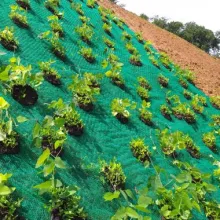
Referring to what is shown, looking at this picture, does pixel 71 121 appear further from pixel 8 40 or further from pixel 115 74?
pixel 115 74

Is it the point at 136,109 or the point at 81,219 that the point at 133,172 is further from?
the point at 136,109

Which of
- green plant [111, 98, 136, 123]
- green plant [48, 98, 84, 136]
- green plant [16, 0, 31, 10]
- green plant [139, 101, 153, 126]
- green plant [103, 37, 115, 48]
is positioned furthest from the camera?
green plant [103, 37, 115, 48]

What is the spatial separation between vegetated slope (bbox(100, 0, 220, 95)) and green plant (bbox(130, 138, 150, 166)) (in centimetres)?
710

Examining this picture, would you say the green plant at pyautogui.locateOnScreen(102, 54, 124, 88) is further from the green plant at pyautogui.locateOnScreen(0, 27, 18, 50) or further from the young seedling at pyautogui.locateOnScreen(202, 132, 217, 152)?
the young seedling at pyautogui.locateOnScreen(202, 132, 217, 152)

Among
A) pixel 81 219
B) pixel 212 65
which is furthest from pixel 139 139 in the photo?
pixel 212 65

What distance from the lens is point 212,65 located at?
15094 millimetres

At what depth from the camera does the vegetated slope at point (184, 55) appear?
1237cm

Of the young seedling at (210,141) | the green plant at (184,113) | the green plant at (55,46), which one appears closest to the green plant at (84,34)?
the green plant at (55,46)

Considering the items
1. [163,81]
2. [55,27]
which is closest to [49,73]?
[55,27]

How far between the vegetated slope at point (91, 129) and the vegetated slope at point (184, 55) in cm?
346

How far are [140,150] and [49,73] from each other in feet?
6.75

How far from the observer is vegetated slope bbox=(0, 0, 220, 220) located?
3537 millimetres

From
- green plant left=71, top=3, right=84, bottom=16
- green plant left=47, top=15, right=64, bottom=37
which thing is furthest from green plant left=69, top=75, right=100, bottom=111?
green plant left=71, top=3, right=84, bottom=16

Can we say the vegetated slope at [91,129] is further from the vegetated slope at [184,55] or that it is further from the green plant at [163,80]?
the vegetated slope at [184,55]
